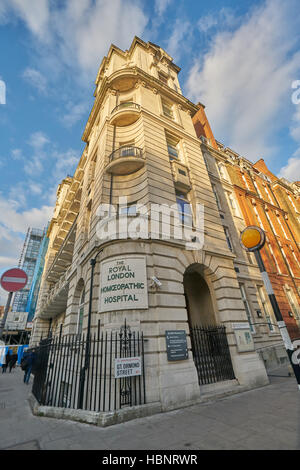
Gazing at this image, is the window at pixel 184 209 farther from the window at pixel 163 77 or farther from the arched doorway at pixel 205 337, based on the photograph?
the window at pixel 163 77

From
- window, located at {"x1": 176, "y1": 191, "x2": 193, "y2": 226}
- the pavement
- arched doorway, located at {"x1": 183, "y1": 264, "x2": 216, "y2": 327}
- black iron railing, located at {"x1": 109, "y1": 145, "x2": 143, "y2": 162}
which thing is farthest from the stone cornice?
the pavement

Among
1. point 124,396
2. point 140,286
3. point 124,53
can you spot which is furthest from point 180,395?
point 124,53

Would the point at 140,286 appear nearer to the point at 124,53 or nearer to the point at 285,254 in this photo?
the point at 285,254

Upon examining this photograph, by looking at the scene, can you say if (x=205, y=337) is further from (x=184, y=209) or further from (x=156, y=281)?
(x=184, y=209)

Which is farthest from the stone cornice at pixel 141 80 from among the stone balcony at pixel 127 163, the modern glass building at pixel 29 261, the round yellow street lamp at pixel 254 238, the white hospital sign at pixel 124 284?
the modern glass building at pixel 29 261

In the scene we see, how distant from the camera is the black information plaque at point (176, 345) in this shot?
718cm

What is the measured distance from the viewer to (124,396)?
6168 millimetres

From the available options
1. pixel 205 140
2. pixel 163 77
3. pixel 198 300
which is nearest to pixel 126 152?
pixel 198 300

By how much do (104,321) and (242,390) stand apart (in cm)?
615

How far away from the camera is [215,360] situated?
906 cm

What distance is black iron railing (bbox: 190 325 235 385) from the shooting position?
8.46 metres

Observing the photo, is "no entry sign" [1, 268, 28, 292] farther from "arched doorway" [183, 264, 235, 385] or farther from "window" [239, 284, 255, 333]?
"window" [239, 284, 255, 333]

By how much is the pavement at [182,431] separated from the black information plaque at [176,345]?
4.61 feet
